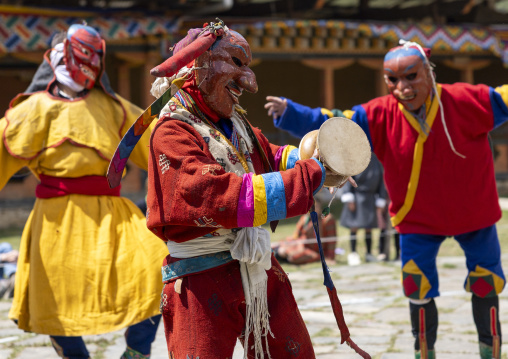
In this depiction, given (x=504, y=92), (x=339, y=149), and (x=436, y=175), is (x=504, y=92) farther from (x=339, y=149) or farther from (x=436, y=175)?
(x=339, y=149)

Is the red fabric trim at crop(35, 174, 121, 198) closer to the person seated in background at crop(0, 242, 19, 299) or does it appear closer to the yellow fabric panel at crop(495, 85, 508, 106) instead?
the yellow fabric panel at crop(495, 85, 508, 106)

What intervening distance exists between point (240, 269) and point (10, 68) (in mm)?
10822

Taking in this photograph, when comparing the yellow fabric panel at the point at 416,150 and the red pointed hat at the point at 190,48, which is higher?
the red pointed hat at the point at 190,48

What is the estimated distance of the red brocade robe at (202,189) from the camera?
2293 millimetres

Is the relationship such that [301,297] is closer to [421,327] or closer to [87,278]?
[421,327]

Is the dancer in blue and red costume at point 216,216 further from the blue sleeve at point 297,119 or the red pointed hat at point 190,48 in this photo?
the blue sleeve at point 297,119

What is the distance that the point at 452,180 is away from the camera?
3.97m

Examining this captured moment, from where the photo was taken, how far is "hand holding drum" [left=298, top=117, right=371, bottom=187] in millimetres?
2379

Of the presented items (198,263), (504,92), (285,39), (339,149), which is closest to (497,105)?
(504,92)

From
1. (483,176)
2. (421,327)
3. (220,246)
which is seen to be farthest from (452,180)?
(220,246)

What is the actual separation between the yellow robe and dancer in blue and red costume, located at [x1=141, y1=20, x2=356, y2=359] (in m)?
1.15

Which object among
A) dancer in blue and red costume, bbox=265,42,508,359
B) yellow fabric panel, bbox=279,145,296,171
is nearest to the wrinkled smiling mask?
dancer in blue and red costume, bbox=265,42,508,359

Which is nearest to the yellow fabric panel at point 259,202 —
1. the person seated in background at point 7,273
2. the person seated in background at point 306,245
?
the person seated in background at point 7,273

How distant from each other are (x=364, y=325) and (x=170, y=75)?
11.3ft
